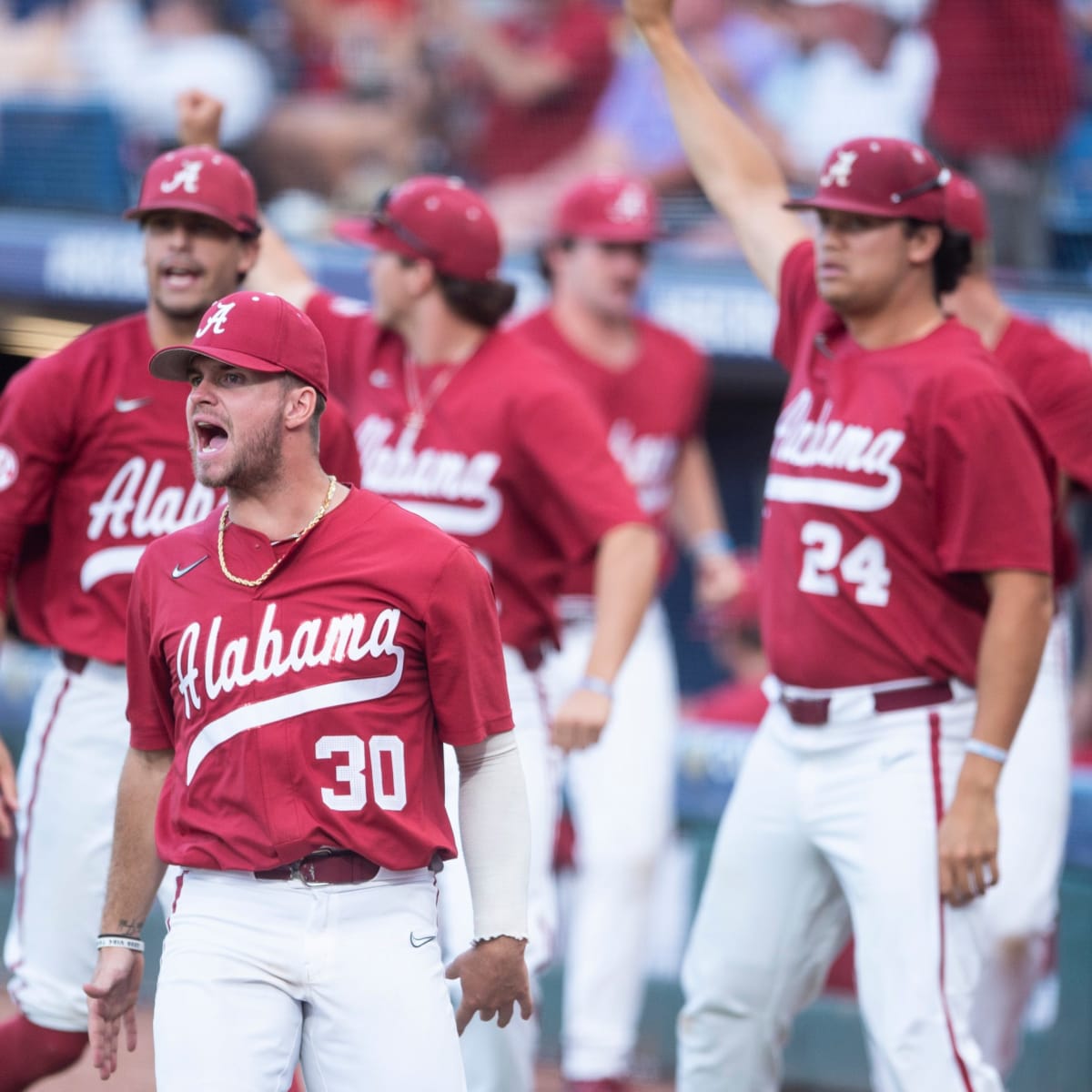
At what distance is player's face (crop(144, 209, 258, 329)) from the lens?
390 centimetres

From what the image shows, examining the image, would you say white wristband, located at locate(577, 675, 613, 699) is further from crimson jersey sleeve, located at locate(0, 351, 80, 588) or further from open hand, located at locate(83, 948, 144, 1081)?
open hand, located at locate(83, 948, 144, 1081)

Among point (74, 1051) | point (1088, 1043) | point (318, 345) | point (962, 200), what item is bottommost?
point (1088, 1043)

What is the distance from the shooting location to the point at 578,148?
8281mm

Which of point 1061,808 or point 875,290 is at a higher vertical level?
point 875,290

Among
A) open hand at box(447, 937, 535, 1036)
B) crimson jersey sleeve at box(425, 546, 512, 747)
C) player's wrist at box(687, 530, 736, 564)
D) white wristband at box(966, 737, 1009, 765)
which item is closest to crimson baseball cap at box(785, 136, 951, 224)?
white wristband at box(966, 737, 1009, 765)

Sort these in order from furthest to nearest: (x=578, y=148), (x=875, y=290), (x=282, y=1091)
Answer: (x=578, y=148) → (x=875, y=290) → (x=282, y=1091)

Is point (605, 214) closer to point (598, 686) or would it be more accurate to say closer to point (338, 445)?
point (598, 686)

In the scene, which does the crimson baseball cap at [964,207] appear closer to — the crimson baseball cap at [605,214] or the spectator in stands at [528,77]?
the crimson baseball cap at [605,214]

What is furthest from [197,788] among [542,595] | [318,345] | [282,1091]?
[542,595]

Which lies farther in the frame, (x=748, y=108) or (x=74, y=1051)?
(x=748, y=108)

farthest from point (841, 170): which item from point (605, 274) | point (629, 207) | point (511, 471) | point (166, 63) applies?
point (166, 63)

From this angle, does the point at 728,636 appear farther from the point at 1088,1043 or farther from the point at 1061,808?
the point at 1061,808

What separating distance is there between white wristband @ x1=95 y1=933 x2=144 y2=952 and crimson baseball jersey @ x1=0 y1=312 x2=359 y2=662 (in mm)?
893

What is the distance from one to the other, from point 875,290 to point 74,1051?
2.15 metres
